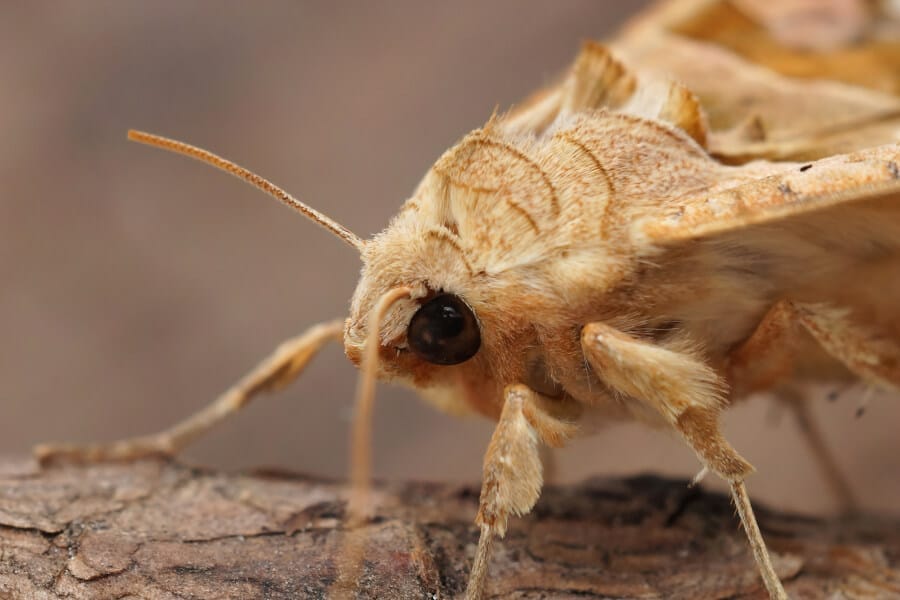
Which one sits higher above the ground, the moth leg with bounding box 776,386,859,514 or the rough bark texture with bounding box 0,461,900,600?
the moth leg with bounding box 776,386,859,514

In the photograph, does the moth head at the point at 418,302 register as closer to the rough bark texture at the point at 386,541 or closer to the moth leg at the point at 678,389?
the moth leg at the point at 678,389

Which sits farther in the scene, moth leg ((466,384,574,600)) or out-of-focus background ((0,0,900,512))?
out-of-focus background ((0,0,900,512))

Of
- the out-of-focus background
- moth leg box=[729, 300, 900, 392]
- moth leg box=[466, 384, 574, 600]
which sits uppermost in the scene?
the out-of-focus background

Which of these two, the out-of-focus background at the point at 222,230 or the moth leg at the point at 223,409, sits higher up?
the out-of-focus background at the point at 222,230

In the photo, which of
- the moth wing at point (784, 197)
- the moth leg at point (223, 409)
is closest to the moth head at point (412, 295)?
the moth wing at point (784, 197)

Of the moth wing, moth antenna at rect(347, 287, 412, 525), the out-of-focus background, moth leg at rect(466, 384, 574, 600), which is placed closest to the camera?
moth antenna at rect(347, 287, 412, 525)

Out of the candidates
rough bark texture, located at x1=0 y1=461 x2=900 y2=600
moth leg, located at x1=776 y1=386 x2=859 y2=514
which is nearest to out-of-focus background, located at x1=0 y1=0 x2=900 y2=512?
moth leg, located at x1=776 y1=386 x2=859 y2=514

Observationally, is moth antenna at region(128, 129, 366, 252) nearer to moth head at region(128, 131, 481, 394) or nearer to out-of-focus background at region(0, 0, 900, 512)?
moth head at region(128, 131, 481, 394)
